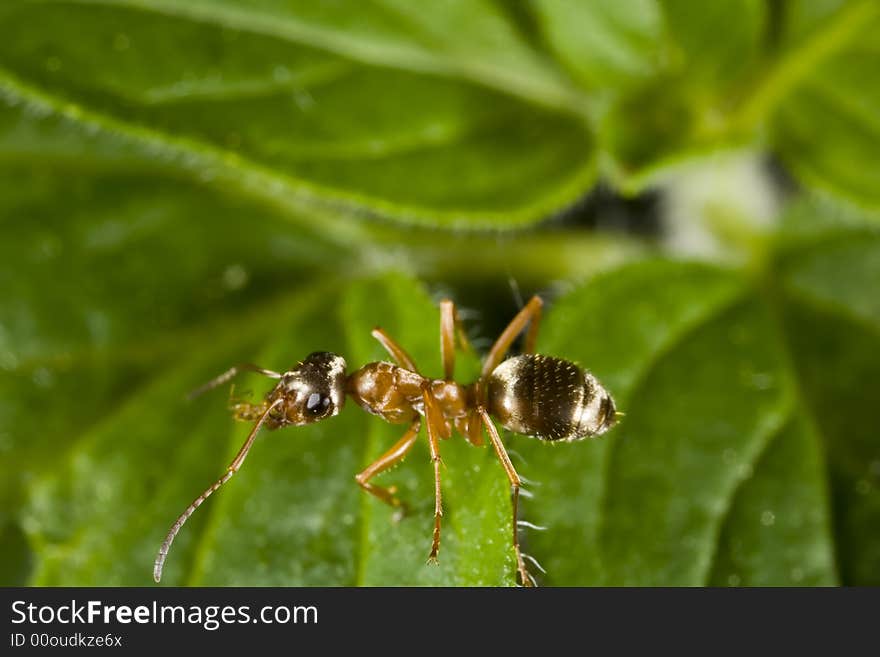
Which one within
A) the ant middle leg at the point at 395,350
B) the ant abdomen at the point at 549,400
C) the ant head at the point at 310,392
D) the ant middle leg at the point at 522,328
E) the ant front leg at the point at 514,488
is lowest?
the ant front leg at the point at 514,488

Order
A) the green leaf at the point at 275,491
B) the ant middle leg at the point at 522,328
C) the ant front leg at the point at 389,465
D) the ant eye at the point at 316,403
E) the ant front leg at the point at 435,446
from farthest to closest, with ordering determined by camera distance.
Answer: the ant middle leg at the point at 522,328, the ant eye at the point at 316,403, the ant front leg at the point at 389,465, the green leaf at the point at 275,491, the ant front leg at the point at 435,446

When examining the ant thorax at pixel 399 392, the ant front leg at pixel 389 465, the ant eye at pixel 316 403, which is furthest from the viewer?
the ant thorax at pixel 399 392

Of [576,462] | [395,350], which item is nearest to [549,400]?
[576,462]

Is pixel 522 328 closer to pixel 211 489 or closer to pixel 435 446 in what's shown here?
pixel 435 446

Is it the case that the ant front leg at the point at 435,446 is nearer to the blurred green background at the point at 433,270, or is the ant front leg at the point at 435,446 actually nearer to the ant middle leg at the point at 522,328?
the blurred green background at the point at 433,270

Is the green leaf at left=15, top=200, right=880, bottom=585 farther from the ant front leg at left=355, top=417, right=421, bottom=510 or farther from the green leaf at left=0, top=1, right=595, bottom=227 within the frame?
the green leaf at left=0, top=1, right=595, bottom=227

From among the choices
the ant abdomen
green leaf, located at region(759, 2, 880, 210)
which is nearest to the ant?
the ant abdomen

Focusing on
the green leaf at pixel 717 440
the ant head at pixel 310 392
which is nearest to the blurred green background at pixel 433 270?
the green leaf at pixel 717 440
